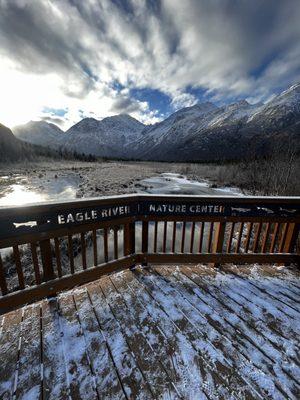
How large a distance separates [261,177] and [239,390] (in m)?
16.4

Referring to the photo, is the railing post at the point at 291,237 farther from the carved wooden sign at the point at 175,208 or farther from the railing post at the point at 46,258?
the railing post at the point at 46,258

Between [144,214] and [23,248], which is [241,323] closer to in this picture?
[144,214]

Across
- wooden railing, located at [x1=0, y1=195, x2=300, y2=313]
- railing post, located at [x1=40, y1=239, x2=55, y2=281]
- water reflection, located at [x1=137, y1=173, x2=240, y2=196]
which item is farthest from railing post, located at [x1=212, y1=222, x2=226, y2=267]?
water reflection, located at [x1=137, y1=173, x2=240, y2=196]

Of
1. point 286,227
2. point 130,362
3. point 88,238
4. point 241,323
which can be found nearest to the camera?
point 130,362

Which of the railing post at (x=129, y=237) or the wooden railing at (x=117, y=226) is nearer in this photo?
the wooden railing at (x=117, y=226)

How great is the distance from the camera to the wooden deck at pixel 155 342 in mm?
1898

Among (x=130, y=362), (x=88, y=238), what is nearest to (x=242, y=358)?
(x=130, y=362)

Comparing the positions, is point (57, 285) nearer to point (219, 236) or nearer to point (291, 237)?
point (219, 236)

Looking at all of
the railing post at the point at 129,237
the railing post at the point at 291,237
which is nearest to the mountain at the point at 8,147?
the railing post at the point at 129,237

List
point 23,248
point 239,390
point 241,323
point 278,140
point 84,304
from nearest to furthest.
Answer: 1. point 239,390
2. point 241,323
3. point 84,304
4. point 23,248
5. point 278,140

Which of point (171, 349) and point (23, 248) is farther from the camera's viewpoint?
point (23, 248)

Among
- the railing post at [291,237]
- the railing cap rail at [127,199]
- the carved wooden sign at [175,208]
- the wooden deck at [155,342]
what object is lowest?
the wooden deck at [155,342]

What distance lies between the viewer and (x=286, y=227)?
4055mm

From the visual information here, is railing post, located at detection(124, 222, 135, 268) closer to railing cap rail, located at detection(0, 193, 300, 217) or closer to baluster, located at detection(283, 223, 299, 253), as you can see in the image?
railing cap rail, located at detection(0, 193, 300, 217)
